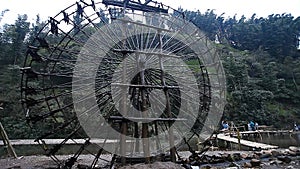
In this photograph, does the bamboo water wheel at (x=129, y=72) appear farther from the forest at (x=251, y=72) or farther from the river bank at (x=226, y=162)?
the forest at (x=251, y=72)

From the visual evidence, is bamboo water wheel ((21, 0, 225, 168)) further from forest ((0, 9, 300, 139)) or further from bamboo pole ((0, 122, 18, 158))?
forest ((0, 9, 300, 139))

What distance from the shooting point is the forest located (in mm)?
25641

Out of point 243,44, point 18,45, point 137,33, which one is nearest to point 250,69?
point 243,44

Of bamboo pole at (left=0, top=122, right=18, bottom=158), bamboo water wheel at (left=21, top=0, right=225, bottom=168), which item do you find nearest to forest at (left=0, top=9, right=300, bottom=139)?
bamboo pole at (left=0, top=122, right=18, bottom=158)

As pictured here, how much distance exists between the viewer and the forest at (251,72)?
25641 mm

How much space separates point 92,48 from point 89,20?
1.06 m

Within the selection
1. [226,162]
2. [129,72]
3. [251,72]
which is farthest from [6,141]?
[251,72]

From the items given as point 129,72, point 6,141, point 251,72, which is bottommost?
point 6,141

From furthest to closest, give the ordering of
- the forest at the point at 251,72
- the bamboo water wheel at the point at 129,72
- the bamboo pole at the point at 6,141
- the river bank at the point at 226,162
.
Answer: the forest at the point at 251,72
the bamboo pole at the point at 6,141
the river bank at the point at 226,162
the bamboo water wheel at the point at 129,72

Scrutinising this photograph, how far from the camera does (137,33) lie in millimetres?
9938

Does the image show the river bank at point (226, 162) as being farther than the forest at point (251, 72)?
No

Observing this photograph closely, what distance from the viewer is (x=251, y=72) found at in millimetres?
38344

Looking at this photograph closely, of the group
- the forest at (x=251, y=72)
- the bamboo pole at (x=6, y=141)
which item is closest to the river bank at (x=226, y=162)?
the bamboo pole at (x=6, y=141)

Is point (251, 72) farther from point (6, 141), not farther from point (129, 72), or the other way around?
point (6, 141)
